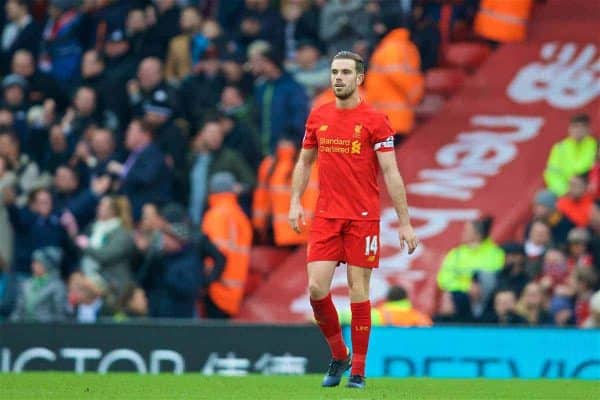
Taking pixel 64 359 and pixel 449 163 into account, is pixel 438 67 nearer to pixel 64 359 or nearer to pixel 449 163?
pixel 449 163

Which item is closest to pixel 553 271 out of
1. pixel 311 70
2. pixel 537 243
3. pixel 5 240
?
pixel 537 243

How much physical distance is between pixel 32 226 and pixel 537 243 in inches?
209

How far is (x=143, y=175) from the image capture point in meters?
18.5

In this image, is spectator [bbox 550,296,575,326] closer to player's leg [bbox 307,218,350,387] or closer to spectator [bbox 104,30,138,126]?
player's leg [bbox 307,218,350,387]

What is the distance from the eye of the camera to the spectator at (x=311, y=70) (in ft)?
63.0

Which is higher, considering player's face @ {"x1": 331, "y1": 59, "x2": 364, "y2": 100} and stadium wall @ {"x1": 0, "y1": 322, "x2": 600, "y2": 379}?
player's face @ {"x1": 331, "y1": 59, "x2": 364, "y2": 100}

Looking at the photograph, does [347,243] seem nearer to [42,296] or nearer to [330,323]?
[330,323]

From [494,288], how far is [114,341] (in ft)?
11.4

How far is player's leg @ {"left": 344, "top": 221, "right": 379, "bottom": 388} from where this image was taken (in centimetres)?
1127

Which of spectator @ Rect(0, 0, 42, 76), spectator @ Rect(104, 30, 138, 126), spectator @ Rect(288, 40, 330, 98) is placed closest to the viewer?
spectator @ Rect(288, 40, 330, 98)

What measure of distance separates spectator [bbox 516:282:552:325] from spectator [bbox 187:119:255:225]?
3548 millimetres

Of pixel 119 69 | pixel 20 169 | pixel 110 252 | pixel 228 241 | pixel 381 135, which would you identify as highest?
pixel 381 135

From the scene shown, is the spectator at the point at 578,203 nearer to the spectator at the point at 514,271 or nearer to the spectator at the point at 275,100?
the spectator at the point at 514,271

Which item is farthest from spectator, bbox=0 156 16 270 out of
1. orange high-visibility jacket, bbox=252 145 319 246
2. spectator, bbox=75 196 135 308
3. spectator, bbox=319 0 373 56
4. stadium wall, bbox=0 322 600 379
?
spectator, bbox=319 0 373 56
